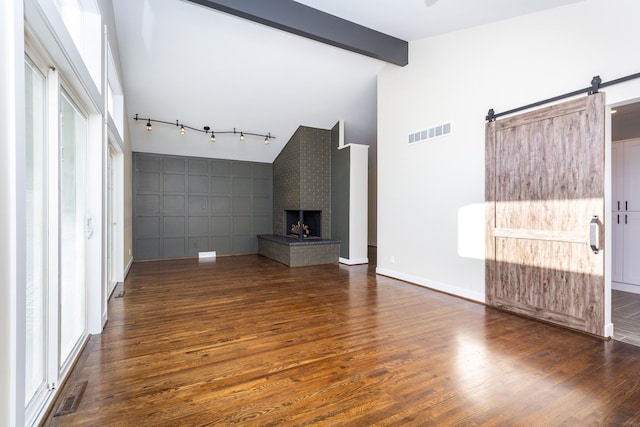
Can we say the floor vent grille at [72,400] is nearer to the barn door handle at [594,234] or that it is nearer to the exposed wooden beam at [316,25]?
the exposed wooden beam at [316,25]

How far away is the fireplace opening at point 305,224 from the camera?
7477mm

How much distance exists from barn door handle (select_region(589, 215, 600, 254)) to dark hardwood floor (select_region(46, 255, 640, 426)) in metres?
0.83

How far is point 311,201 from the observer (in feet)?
23.5

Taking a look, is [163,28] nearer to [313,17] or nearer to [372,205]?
[313,17]

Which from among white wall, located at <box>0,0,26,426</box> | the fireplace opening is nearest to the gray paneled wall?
the fireplace opening

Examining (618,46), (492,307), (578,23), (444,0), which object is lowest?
(492,307)

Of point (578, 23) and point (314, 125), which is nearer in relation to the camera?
point (578, 23)

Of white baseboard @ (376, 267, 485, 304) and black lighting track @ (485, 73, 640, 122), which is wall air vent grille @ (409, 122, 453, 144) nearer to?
black lighting track @ (485, 73, 640, 122)

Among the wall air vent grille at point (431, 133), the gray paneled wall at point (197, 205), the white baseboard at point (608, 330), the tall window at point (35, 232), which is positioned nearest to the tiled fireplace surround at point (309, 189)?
the gray paneled wall at point (197, 205)

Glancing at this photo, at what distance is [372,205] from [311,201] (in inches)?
127

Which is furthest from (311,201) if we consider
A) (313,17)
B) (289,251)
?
(313,17)

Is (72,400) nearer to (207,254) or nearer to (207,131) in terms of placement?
(207,131)

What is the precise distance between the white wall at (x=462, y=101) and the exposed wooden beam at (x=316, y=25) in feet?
1.61

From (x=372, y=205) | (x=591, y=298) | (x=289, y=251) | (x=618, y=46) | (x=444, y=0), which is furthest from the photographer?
(x=372, y=205)
